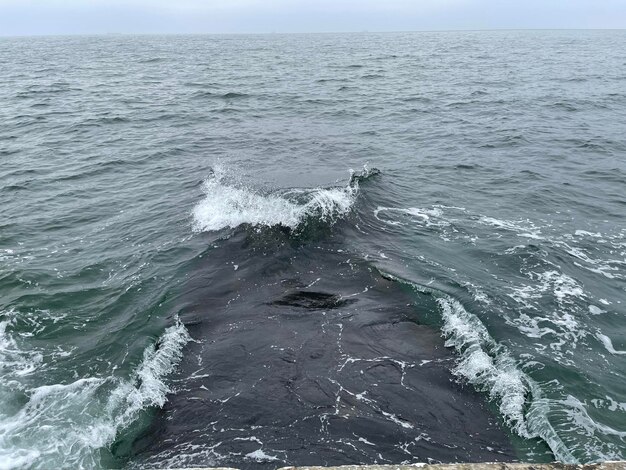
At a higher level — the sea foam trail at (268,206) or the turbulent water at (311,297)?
the sea foam trail at (268,206)

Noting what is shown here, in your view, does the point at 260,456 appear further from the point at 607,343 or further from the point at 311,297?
the point at 607,343

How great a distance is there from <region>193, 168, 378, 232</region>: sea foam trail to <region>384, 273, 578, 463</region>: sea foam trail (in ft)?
18.4

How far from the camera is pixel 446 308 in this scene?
10.3 meters

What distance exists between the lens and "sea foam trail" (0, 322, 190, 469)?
22.6ft

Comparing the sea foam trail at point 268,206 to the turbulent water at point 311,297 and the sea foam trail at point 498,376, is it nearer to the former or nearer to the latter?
the turbulent water at point 311,297

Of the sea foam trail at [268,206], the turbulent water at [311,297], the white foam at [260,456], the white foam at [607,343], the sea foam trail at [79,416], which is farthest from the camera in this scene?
the sea foam trail at [268,206]

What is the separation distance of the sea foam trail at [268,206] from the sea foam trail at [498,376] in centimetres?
561

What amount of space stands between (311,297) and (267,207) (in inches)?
198

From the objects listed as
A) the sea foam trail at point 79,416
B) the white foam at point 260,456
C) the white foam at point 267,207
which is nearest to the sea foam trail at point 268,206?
the white foam at point 267,207

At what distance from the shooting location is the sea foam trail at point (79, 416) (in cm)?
688

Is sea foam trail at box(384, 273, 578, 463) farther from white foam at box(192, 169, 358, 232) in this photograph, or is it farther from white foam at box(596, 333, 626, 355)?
white foam at box(192, 169, 358, 232)

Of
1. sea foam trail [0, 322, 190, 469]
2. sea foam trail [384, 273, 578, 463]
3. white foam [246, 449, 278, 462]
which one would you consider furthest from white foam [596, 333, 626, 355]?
sea foam trail [0, 322, 190, 469]

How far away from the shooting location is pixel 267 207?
1477 cm

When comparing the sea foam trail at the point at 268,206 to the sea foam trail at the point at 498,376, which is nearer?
the sea foam trail at the point at 498,376
